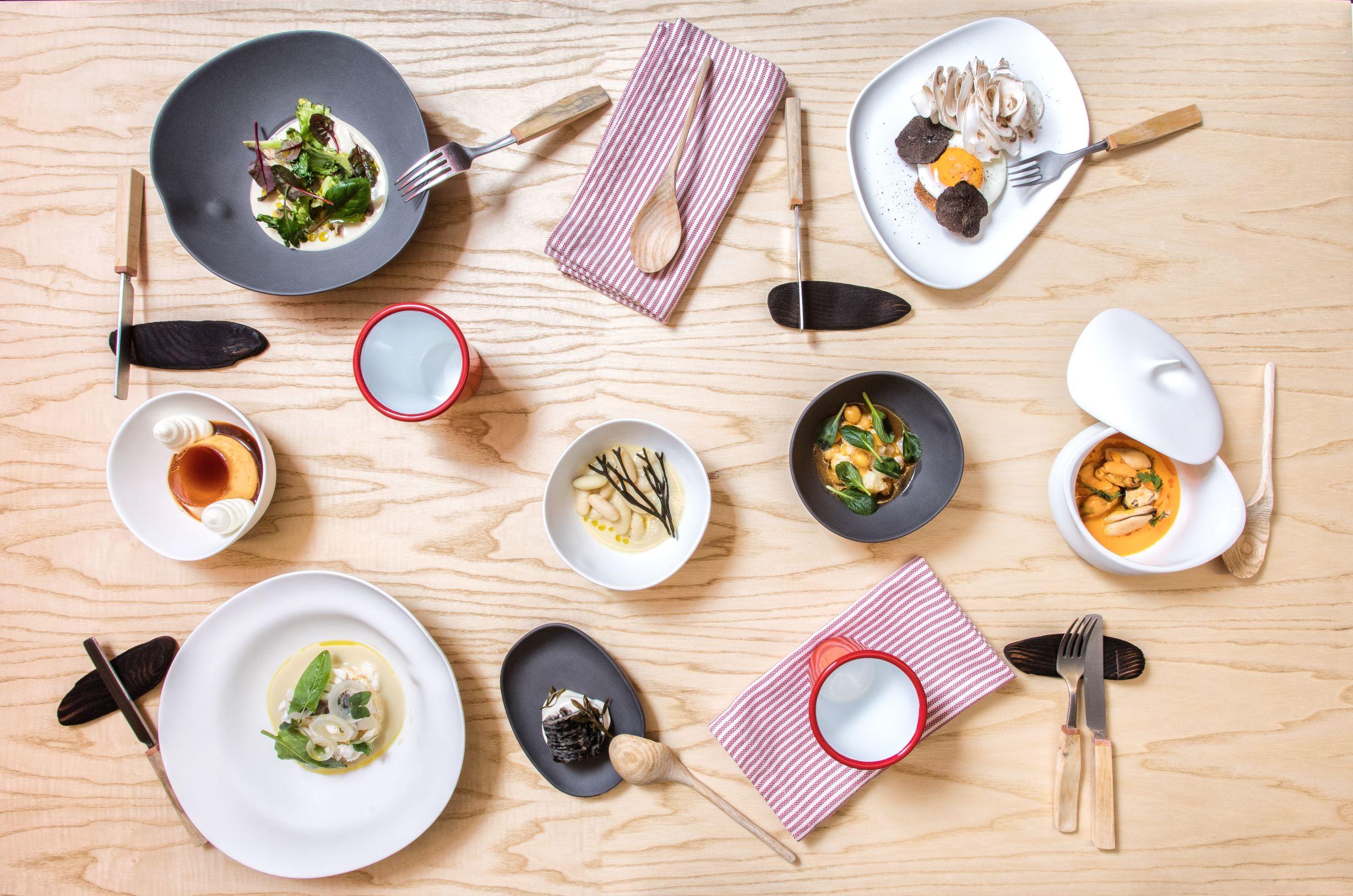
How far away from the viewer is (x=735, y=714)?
130cm

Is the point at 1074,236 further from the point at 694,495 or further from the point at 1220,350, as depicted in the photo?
the point at 694,495

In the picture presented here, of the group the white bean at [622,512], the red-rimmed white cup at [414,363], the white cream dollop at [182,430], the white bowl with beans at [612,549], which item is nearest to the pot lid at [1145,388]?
the white bowl with beans at [612,549]

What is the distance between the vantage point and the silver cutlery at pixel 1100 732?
4.30 ft

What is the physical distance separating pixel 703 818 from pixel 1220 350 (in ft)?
4.43

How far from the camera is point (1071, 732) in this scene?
1315mm

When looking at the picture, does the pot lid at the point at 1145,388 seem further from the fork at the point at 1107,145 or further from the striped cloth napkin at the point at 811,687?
the striped cloth napkin at the point at 811,687

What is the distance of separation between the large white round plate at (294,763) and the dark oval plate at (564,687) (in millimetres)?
119

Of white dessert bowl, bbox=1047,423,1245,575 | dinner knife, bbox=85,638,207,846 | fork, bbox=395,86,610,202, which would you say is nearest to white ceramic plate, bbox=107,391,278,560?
dinner knife, bbox=85,638,207,846

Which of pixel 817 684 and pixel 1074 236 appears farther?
pixel 1074 236

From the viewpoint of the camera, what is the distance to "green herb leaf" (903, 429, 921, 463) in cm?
129

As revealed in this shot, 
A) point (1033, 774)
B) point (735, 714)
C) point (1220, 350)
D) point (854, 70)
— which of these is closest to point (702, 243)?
point (854, 70)

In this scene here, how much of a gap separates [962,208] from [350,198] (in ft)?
3.68

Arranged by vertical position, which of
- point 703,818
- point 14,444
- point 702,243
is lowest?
point 703,818

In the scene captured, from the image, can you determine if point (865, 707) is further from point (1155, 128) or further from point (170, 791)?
point (170, 791)
